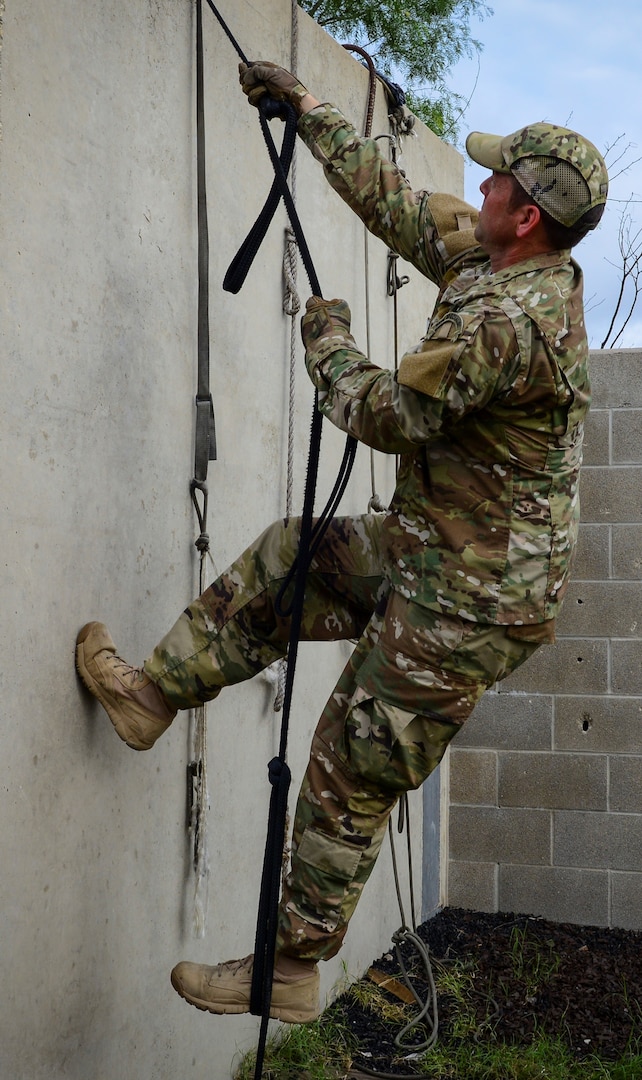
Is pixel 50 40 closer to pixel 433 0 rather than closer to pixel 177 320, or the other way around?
pixel 177 320

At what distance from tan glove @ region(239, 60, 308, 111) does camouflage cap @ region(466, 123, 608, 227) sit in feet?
1.86

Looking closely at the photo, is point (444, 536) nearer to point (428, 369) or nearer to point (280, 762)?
point (428, 369)

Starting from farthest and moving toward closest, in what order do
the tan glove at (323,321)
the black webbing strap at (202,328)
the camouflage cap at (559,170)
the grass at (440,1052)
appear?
→ the grass at (440,1052) < the black webbing strap at (202,328) < the tan glove at (323,321) < the camouflage cap at (559,170)

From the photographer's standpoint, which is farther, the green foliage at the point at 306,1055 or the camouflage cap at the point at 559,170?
the green foliage at the point at 306,1055

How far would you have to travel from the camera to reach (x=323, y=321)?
219 centimetres

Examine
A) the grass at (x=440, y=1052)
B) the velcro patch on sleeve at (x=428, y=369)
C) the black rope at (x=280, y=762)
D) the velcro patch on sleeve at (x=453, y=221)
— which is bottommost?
the grass at (x=440, y=1052)

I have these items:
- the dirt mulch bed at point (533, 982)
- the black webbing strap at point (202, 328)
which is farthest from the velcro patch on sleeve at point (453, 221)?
the dirt mulch bed at point (533, 982)

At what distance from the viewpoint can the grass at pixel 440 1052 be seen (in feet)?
10.3

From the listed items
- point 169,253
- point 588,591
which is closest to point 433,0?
point 588,591

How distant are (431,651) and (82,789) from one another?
2.42ft

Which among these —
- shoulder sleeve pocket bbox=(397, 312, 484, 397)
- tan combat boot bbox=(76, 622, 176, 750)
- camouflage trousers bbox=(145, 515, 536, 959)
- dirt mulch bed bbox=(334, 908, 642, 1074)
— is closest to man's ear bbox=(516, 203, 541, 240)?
shoulder sleeve pocket bbox=(397, 312, 484, 397)

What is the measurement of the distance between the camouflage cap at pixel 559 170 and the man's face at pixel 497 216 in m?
0.03

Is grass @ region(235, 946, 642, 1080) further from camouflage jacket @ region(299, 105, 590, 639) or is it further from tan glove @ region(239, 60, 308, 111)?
tan glove @ region(239, 60, 308, 111)

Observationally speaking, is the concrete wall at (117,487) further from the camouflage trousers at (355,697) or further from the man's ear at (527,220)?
the man's ear at (527,220)
